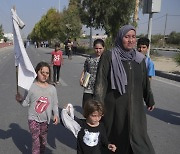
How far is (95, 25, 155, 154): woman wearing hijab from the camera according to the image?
120 inches

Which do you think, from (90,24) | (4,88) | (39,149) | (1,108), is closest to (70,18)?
(90,24)

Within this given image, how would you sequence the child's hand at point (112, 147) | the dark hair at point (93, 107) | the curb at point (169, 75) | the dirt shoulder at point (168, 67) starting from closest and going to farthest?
the dark hair at point (93, 107) → the child's hand at point (112, 147) → the curb at point (169, 75) → the dirt shoulder at point (168, 67)

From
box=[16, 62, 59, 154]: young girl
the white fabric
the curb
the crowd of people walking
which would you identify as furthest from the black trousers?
the crowd of people walking

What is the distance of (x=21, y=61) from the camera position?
12.9ft

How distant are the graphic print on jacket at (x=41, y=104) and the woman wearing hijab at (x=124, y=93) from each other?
0.93m

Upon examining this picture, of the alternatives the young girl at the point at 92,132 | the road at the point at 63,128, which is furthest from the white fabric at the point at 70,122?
the road at the point at 63,128

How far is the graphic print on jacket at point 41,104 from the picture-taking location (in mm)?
3771

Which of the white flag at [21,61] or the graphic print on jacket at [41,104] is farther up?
the white flag at [21,61]

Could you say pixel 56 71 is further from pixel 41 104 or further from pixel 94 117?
pixel 94 117

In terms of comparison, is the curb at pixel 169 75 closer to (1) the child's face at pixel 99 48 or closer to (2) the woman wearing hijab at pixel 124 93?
(1) the child's face at pixel 99 48

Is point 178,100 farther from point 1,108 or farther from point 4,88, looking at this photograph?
point 4,88

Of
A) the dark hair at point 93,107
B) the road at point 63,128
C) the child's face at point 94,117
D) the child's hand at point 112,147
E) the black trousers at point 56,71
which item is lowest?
the road at point 63,128

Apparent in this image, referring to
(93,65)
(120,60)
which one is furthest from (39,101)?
(93,65)

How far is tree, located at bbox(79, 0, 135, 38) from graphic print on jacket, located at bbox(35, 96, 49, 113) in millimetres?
24287
